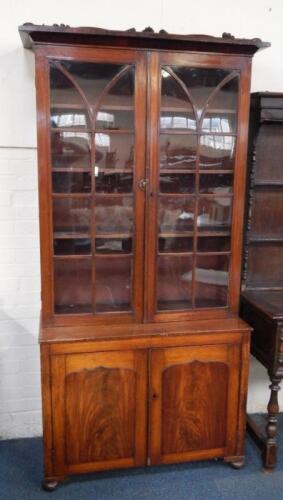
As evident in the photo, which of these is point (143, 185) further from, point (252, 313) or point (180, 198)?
point (252, 313)

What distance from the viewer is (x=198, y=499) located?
197 centimetres

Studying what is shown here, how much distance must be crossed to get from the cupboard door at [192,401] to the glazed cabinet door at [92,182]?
30 cm

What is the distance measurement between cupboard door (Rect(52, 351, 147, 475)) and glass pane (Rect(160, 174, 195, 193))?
0.74 m

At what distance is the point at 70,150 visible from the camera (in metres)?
1.91

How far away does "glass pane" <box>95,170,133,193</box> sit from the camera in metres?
1.94

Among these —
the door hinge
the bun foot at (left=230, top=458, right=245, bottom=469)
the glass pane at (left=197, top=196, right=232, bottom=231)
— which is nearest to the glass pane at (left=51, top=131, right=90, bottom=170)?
the door hinge

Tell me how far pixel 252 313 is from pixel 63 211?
1.04 m

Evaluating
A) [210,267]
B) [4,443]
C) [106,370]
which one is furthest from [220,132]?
[4,443]

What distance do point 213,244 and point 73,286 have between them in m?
0.69

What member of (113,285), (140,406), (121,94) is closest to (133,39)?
(121,94)

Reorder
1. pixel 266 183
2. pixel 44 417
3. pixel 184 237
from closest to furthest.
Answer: pixel 44 417 → pixel 184 237 → pixel 266 183

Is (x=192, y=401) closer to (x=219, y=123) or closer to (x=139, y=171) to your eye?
(x=139, y=171)

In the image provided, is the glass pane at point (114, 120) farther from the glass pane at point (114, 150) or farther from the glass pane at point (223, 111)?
the glass pane at point (223, 111)

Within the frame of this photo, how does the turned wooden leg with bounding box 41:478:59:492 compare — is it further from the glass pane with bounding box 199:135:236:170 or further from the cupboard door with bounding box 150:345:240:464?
the glass pane with bounding box 199:135:236:170
